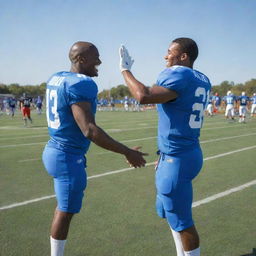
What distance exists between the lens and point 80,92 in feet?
8.16

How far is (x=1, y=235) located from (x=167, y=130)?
233cm

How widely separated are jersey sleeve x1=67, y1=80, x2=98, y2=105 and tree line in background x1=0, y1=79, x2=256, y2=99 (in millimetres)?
52331

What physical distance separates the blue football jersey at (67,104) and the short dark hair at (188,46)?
→ 74cm

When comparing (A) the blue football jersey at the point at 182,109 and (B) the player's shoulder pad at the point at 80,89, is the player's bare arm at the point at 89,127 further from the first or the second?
(A) the blue football jersey at the point at 182,109

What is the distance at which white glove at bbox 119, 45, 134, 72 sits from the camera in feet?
8.55

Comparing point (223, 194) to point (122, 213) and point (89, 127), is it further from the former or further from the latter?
point (89, 127)

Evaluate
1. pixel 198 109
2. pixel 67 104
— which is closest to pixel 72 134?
pixel 67 104

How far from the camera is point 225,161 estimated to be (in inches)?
303

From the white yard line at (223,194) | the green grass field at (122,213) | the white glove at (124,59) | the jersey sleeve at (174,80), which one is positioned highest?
the white glove at (124,59)

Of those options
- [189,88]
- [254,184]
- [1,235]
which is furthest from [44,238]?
[254,184]

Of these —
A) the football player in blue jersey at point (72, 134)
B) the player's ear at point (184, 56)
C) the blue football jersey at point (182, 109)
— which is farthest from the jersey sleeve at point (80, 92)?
the player's ear at point (184, 56)

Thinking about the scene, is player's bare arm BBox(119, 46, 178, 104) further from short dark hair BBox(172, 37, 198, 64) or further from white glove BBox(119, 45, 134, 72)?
short dark hair BBox(172, 37, 198, 64)

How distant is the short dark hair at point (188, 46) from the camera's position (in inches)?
103

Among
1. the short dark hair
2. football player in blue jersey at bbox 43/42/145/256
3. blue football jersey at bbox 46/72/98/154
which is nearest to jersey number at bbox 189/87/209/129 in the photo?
the short dark hair
